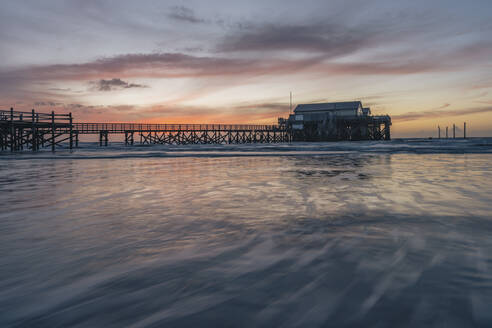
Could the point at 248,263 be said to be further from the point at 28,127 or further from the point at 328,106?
the point at 328,106

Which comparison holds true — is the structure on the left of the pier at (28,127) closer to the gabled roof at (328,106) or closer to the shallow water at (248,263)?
the shallow water at (248,263)

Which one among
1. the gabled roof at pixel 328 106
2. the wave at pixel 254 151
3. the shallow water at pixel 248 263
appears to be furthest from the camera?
the gabled roof at pixel 328 106

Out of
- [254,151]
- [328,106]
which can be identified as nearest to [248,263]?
[254,151]

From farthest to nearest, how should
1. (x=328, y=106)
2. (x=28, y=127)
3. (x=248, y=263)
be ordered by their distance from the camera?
(x=328, y=106) < (x=28, y=127) < (x=248, y=263)

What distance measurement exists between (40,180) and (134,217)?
6335mm

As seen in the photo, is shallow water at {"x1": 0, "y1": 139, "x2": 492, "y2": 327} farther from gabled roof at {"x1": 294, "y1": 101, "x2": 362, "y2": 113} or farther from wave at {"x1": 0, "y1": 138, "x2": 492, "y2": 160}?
gabled roof at {"x1": 294, "y1": 101, "x2": 362, "y2": 113}

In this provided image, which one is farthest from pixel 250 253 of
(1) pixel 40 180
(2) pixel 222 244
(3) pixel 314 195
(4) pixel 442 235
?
(1) pixel 40 180

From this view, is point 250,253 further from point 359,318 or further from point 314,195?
point 314,195

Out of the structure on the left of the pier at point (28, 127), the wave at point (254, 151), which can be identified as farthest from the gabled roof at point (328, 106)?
the structure on the left of the pier at point (28, 127)

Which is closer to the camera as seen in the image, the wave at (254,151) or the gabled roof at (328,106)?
the wave at (254,151)

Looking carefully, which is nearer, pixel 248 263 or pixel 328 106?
pixel 248 263

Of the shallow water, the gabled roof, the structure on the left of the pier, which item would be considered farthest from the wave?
the gabled roof

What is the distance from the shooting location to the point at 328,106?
66250 mm

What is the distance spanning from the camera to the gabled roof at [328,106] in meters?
64.2
